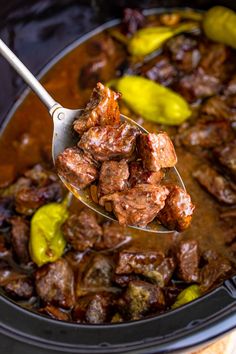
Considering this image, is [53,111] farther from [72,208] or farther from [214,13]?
[214,13]

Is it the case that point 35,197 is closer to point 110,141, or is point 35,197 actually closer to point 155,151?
point 110,141

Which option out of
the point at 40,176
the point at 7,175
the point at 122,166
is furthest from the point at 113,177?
the point at 7,175

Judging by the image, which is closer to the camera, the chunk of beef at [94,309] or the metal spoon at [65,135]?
the metal spoon at [65,135]

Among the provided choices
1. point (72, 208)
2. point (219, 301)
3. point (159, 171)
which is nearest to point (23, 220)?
point (72, 208)

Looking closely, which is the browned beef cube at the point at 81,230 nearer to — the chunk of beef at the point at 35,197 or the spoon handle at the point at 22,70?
the chunk of beef at the point at 35,197

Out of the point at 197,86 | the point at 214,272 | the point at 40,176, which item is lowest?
the point at 214,272

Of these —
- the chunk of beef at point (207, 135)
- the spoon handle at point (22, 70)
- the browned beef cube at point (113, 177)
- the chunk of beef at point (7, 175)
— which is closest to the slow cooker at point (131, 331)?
the browned beef cube at point (113, 177)
